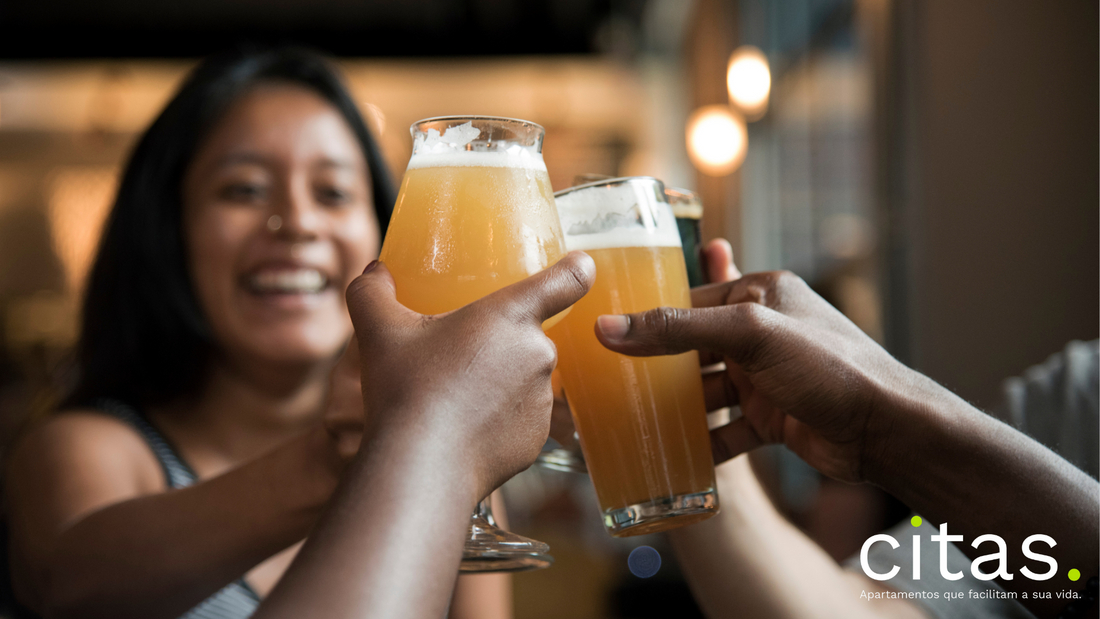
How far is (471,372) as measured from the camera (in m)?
0.73

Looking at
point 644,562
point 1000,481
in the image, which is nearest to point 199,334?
point 1000,481

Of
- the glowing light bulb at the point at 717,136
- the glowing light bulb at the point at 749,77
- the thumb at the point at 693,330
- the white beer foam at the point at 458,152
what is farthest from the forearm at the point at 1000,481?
the glowing light bulb at the point at 717,136

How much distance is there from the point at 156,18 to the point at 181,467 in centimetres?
766

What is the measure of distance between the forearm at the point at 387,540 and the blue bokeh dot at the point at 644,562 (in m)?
2.95

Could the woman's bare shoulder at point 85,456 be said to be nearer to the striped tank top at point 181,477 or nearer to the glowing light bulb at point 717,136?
the striped tank top at point 181,477

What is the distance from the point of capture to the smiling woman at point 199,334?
4.52 ft

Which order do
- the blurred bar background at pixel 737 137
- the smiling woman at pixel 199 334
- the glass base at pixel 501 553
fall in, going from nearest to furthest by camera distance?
the glass base at pixel 501 553
the smiling woman at pixel 199 334
the blurred bar background at pixel 737 137

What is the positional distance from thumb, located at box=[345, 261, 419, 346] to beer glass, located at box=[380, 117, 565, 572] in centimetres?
6

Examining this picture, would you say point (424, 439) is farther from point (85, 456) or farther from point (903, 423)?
point (85, 456)

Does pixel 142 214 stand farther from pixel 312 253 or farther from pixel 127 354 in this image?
pixel 312 253

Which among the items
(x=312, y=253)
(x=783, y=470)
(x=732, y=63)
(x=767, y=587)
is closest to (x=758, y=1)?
(x=732, y=63)

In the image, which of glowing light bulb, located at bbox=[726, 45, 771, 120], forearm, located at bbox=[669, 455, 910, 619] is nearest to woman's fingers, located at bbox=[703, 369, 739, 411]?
forearm, located at bbox=[669, 455, 910, 619]

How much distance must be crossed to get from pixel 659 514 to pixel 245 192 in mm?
1169

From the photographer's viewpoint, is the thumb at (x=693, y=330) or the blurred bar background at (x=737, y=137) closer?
the thumb at (x=693, y=330)
